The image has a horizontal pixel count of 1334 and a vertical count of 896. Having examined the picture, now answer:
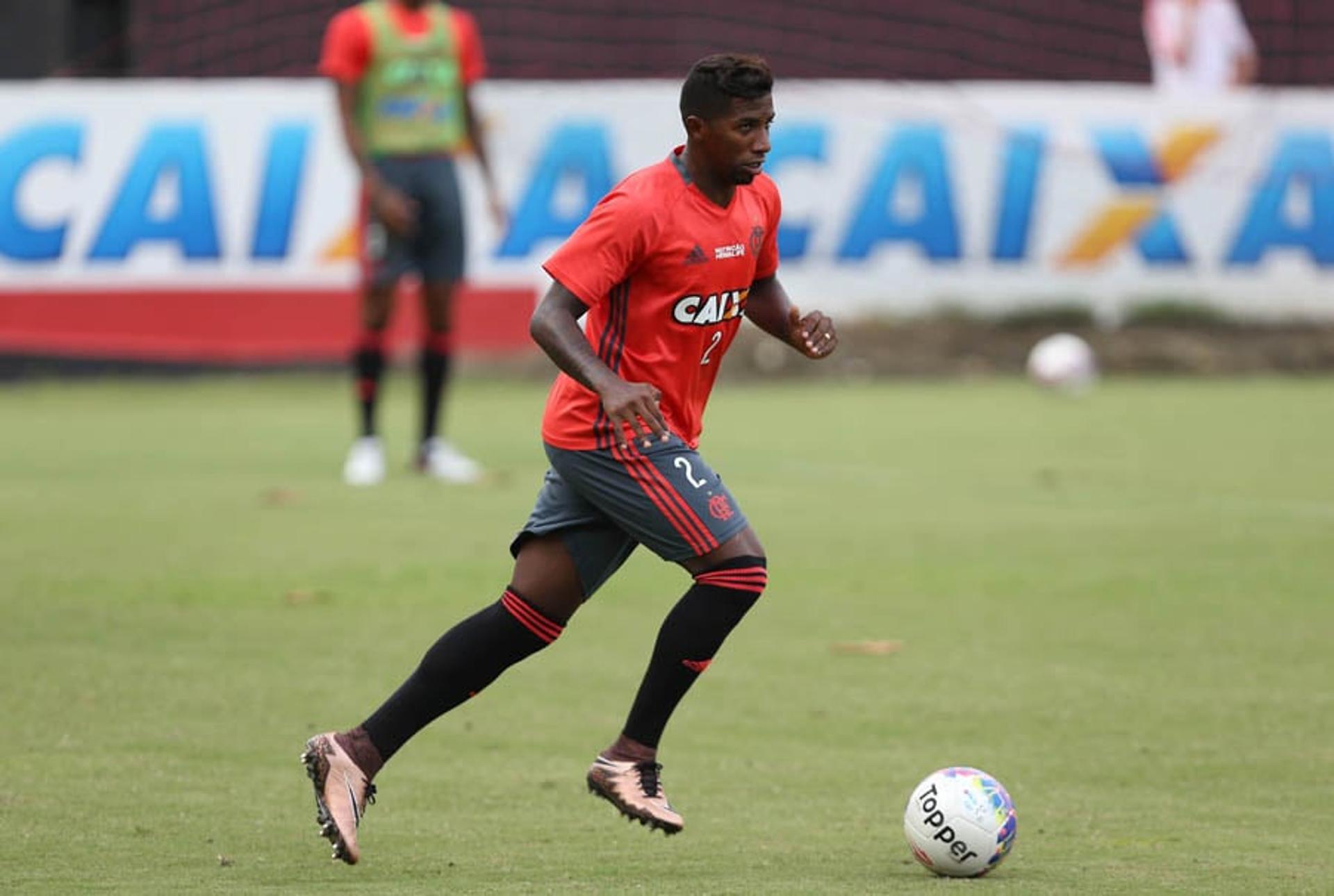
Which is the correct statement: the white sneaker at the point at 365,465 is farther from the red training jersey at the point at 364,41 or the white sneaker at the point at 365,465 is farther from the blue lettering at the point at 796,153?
the blue lettering at the point at 796,153

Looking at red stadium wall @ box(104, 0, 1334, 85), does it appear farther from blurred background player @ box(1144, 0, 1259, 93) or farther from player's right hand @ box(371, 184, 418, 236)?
player's right hand @ box(371, 184, 418, 236)

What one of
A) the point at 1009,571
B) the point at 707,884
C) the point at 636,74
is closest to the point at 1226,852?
the point at 707,884

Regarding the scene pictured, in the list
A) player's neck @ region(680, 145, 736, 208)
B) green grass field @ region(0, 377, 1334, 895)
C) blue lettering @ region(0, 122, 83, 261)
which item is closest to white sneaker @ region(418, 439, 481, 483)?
green grass field @ region(0, 377, 1334, 895)

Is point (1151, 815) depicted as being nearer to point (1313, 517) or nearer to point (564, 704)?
point (564, 704)

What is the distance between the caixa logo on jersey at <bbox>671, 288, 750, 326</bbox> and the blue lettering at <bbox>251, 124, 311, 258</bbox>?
12.7 m

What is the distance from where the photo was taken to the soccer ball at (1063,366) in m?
18.1

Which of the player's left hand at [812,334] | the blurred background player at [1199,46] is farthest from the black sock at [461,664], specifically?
the blurred background player at [1199,46]

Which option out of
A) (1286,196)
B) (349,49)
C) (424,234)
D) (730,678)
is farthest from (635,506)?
(1286,196)

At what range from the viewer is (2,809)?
543cm

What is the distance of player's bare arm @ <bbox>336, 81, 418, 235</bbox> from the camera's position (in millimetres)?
12031

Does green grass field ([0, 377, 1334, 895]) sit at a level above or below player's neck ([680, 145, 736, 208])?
below

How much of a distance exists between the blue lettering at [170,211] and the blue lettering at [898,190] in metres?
5.10

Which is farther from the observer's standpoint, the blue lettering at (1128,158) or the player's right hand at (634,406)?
the blue lettering at (1128,158)

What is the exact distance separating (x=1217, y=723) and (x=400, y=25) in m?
7.24
